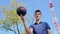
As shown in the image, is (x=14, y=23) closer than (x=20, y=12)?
No

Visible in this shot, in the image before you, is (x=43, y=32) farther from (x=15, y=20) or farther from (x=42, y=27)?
(x=15, y=20)

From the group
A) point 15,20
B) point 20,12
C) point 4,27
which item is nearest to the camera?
point 20,12

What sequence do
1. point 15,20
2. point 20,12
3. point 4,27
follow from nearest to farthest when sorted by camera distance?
point 20,12 < point 15,20 < point 4,27

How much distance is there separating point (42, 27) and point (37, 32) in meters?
0.19

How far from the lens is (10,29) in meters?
24.8

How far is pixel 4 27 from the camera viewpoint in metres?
25.5

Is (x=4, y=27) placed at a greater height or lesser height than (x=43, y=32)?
lesser

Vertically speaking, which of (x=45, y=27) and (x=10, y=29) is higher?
(x=45, y=27)

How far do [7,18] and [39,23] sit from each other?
19.2 m

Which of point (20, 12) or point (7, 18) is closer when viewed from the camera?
point (20, 12)

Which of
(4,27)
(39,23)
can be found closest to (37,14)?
(39,23)

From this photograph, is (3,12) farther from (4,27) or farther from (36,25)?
(36,25)

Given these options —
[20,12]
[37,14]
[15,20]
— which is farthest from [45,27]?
[15,20]

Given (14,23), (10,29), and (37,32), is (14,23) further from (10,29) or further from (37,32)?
(37,32)
